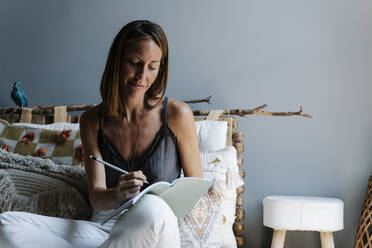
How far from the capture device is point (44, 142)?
221cm

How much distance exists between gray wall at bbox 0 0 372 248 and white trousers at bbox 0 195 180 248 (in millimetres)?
1173

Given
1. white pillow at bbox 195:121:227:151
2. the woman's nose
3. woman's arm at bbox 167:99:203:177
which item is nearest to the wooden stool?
white pillow at bbox 195:121:227:151

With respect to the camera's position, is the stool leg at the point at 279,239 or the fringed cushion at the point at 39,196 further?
the stool leg at the point at 279,239

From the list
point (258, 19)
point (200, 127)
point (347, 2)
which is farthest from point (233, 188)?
point (347, 2)

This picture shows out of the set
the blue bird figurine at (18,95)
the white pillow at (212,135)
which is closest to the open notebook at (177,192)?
the white pillow at (212,135)

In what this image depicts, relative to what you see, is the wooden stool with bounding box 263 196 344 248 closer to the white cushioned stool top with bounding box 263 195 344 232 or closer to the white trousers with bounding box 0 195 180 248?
the white cushioned stool top with bounding box 263 195 344 232

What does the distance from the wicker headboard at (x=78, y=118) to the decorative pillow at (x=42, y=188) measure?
26.2 inches

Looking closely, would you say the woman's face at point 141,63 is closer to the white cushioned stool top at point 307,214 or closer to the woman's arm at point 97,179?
the woman's arm at point 97,179

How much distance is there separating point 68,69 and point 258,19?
118 centimetres

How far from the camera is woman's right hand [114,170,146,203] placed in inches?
46.6

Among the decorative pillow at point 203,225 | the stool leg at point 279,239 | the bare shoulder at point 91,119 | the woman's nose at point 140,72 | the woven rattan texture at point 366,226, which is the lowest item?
the stool leg at point 279,239

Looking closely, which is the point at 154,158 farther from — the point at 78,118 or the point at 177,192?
the point at 78,118

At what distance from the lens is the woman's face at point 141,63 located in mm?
1458

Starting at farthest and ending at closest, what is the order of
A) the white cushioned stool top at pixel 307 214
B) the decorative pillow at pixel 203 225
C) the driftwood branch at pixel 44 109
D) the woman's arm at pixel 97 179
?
the driftwood branch at pixel 44 109
the white cushioned stool top at pixel 307 214
the decorative pillow at pixel 203 225
the woman's arm at pixel 97 179
